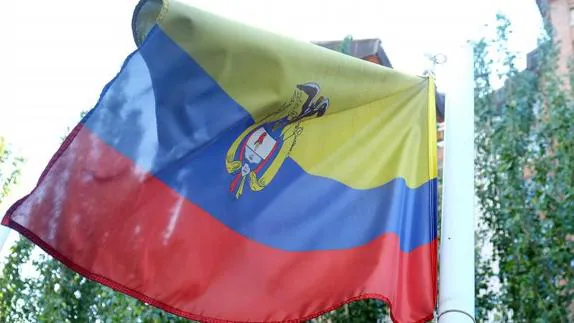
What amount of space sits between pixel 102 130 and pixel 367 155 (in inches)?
52.9

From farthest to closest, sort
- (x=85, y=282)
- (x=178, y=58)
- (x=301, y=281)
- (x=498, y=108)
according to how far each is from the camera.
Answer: (x=85, y=282) → (x=498, y=108) → (x=301, y=281) → (x=178, y=58)

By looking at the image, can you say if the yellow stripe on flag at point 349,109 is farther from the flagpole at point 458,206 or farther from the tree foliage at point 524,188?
the tree foliage at point 524,188

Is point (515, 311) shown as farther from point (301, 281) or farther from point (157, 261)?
point (157, 261)

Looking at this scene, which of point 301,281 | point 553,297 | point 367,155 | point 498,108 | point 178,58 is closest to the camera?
point 178,58

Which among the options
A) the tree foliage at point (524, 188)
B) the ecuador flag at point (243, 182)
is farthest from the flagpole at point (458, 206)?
the tree foliage at point (524, 188)

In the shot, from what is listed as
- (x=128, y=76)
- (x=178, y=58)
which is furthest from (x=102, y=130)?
(x=178, y=58)

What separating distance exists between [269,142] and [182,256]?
73 cm

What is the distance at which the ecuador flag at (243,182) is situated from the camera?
3.38 meters

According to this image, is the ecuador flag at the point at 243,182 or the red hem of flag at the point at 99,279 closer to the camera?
the red hem of flag at the point at 99,279

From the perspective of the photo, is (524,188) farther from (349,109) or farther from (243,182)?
(243,182)

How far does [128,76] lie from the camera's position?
3.50 meters

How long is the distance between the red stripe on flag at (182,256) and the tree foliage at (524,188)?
15.2 ft

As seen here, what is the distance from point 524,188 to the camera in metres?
8.53

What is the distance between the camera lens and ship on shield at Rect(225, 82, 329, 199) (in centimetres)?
379
